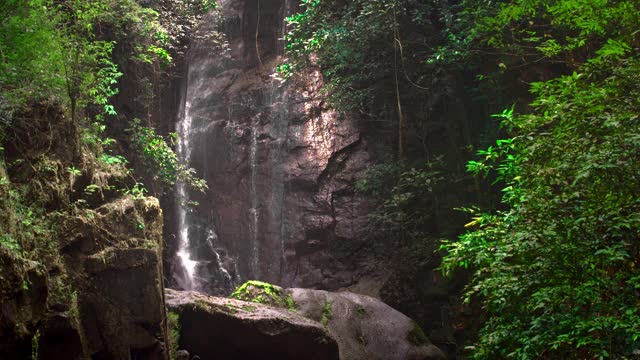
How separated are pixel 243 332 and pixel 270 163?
859cm

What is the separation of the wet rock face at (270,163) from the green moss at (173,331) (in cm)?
636

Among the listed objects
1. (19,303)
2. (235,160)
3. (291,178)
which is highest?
(235,160)

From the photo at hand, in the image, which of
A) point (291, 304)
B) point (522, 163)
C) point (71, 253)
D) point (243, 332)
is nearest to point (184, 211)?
point (291, 304)

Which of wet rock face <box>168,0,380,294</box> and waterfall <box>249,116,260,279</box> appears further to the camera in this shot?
waterfall <box>249,116,260,279</box>

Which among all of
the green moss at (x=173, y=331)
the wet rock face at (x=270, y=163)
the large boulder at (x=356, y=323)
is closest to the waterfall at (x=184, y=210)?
the wet rock face at (x=270, y=163)

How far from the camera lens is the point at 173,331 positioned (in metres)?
8.53

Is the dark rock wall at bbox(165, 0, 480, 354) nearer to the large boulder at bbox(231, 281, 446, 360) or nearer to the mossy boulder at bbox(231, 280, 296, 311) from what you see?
the large boulder at bbox(231, 281, 446, 360)

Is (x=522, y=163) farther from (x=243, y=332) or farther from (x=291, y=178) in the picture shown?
(x=291, y=178)

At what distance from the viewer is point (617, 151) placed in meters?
4.52

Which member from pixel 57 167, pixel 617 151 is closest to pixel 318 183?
pixel 57 167

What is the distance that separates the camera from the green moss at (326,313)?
1032 cm

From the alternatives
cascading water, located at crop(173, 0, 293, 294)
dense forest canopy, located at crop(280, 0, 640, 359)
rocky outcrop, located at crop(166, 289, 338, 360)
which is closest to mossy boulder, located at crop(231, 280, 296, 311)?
rocky outcrop, located at crop(166, 289, 338, 360)

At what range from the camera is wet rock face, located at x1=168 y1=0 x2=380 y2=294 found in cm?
1527

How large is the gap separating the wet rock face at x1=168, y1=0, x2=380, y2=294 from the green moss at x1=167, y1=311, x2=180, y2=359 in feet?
20.9
